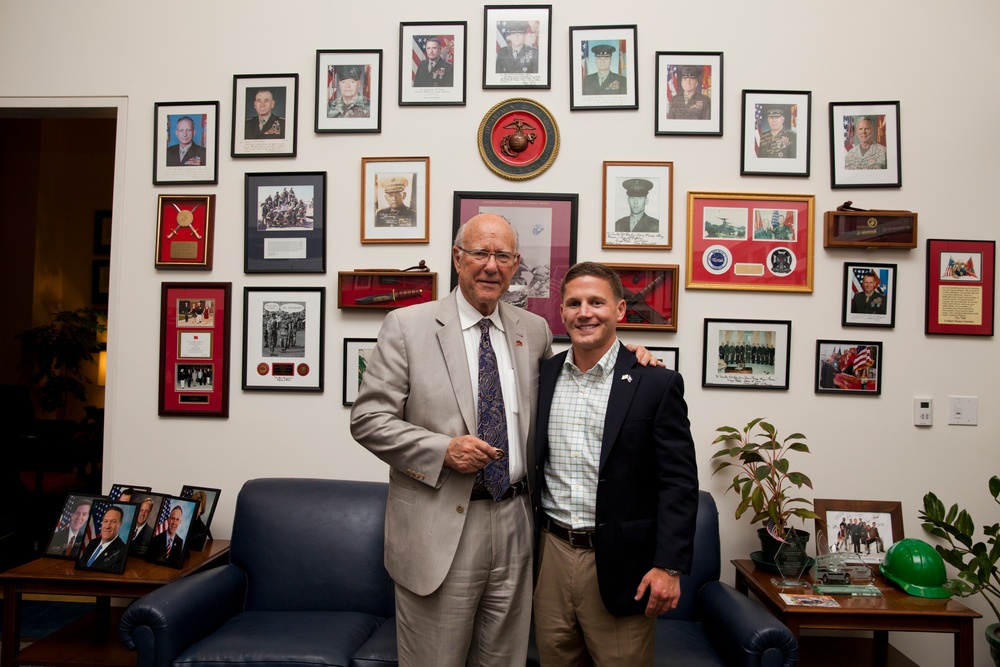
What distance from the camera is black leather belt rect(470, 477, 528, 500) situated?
1761 millimetres

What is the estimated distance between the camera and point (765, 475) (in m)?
2.47

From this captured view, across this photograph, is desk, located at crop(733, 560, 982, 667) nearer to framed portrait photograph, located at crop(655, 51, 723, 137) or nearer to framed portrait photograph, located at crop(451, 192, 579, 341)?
framed portrait photograph, located at crop(451, 192, 579, 341)

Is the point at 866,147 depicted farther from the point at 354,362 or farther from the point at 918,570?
the point at 354,362

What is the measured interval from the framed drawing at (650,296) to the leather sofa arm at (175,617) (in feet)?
6.39

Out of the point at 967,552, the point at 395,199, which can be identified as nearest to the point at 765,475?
the point at 967,552

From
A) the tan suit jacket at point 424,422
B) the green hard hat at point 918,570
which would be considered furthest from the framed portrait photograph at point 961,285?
the tan suit jacket at point 424,422

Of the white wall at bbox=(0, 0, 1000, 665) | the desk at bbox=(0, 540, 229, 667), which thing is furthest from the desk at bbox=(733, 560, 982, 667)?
the desk at bbox=(0, 540, 229, 667)

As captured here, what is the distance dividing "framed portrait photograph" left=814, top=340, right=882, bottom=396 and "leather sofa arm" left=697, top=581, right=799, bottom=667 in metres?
1.07

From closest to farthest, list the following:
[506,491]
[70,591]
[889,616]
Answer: [506,491] → [889,616] → [70,591]

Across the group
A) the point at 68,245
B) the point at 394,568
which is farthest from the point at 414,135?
the point at 68,245

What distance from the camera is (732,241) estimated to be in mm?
2777

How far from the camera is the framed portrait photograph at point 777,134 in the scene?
2.79m

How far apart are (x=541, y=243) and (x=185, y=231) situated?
1.66 m

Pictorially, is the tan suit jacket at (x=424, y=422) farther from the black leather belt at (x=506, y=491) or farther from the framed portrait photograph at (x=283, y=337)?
the framed portrait photograph at (x=283, y=337)
